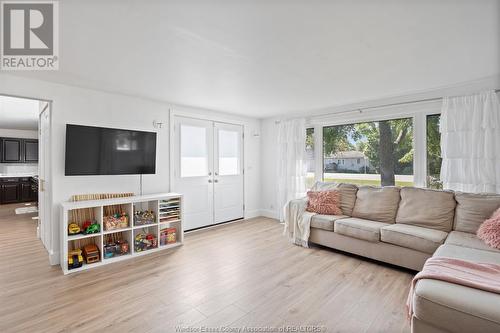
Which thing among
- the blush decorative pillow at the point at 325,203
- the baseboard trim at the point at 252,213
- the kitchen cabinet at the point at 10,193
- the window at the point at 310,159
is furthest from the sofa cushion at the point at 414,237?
the kitchen cabinet at the point at 10,193

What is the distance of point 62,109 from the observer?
3207 mm

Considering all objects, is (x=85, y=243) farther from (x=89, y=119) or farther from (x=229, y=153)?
(x=229, y=153)

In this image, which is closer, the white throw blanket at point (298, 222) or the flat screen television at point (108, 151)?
the flat screen television at point (108, 151)

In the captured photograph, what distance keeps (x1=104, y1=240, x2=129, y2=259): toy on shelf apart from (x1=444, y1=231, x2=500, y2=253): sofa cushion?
13.0 ft

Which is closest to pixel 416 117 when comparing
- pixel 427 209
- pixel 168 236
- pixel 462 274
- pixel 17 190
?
pixel 427 209

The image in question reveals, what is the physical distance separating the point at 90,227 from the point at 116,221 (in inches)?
12.1

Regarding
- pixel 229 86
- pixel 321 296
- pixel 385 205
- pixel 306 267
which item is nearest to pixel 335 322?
pixel 321 296

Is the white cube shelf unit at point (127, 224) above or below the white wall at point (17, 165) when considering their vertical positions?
below

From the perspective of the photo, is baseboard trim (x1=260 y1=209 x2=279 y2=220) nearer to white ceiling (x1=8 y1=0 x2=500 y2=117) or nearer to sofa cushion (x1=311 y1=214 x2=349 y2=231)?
sofa cushion (x1=311 y1=214 x2=349 y2=231)

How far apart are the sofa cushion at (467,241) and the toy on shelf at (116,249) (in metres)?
3.96

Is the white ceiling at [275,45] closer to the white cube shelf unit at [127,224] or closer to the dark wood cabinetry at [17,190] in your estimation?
the white cube shelf unit at [127,224]

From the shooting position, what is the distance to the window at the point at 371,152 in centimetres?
400

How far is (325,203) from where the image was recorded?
395cm

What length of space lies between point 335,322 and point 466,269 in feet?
3.59
